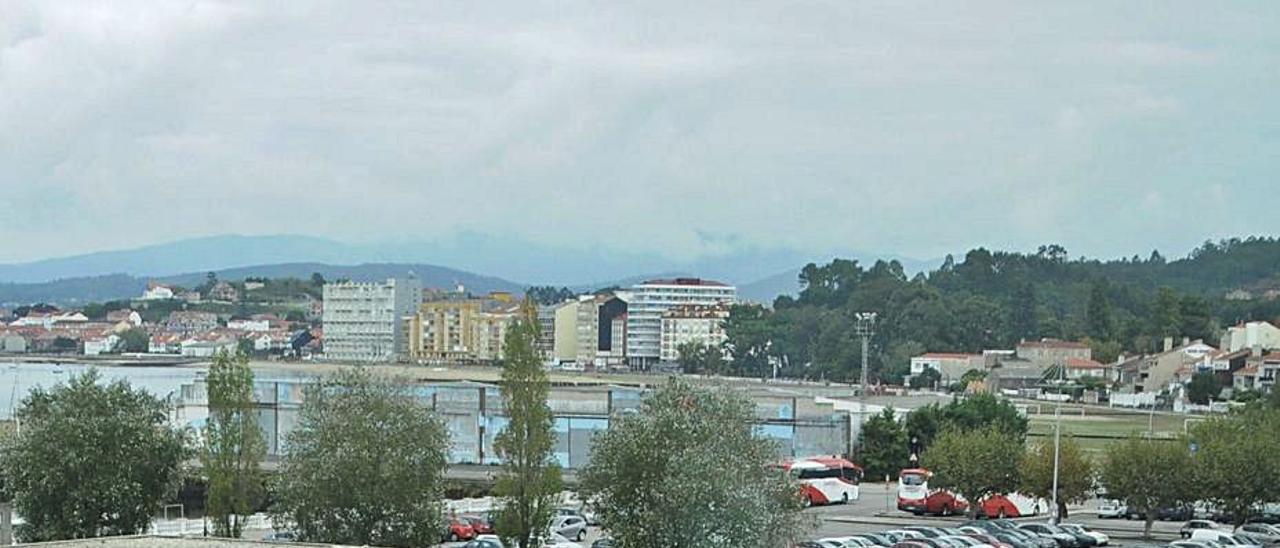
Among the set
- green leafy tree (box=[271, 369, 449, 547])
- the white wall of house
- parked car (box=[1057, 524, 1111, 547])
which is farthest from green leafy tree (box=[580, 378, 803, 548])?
the white wall of house

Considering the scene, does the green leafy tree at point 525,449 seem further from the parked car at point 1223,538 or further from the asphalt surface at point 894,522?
the parked car at point 1223,538

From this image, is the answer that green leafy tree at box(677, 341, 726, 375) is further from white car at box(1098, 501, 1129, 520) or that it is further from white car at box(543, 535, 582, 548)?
white car at box(543, 535, 582, 548)

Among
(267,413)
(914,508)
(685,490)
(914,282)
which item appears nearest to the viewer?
(685,490)

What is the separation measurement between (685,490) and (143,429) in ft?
30.1

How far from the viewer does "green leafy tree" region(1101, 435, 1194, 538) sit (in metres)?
35.5

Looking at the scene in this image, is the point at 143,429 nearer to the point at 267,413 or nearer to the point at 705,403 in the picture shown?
the point at 705,403

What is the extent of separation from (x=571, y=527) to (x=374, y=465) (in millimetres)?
7589

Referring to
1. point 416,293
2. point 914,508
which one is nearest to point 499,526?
point 914,508

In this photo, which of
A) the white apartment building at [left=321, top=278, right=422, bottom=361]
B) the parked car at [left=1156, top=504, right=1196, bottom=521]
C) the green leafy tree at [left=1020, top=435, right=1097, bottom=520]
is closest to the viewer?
the green leafy tree at [left=1020, top=435, right=1097, bottom=520]

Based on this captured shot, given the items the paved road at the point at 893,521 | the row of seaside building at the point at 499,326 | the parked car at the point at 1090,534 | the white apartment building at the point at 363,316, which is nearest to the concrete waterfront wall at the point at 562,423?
the paved road at the point at 893,521

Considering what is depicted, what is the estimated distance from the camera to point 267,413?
53094 millimetres

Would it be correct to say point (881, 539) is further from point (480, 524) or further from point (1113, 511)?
point (1113, 511)

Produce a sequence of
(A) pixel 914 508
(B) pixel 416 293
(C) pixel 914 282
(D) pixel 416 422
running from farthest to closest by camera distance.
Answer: (B) pixel 416 293
(C) pixel 914 282
(A) pixel 914 508
(D) pixel 416 422

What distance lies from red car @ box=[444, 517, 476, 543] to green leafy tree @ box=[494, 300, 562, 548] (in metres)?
4.47
